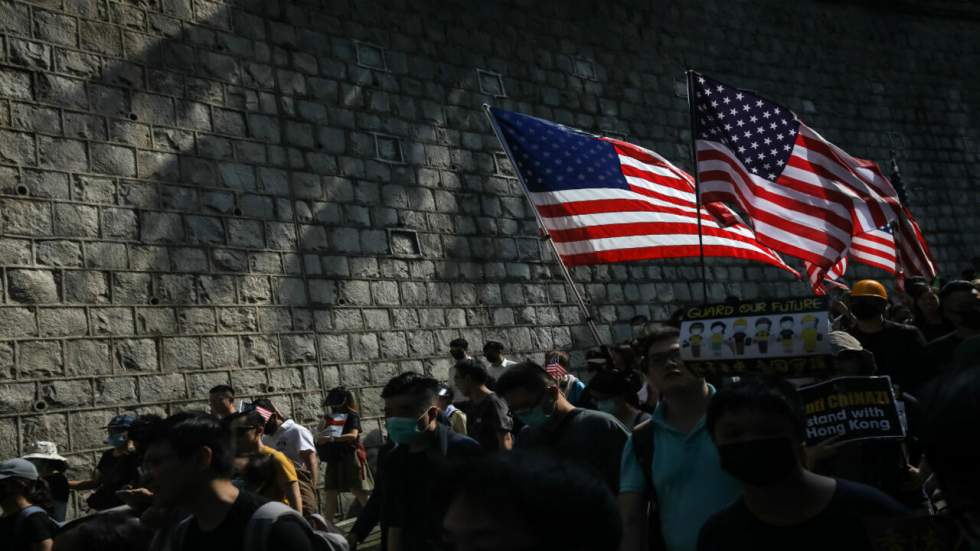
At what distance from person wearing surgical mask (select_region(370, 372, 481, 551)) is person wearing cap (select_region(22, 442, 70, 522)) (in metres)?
2.85

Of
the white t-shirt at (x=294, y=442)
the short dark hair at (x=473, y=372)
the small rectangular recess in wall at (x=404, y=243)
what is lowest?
the white t-shirt at (x=294, y=442)

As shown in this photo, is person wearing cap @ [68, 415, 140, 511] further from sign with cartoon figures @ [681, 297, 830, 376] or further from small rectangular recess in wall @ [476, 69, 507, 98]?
small rectangular recess in wall @ [476, 69, 507, 98]

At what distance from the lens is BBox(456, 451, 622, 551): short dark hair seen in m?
1.76

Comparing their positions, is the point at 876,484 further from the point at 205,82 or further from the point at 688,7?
the point at 688,7

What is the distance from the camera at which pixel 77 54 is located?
10328 mm

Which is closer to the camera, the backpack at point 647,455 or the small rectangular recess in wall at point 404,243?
the backpack at point 647,455

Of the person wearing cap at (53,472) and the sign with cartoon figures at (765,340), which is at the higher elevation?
the sign with cartoon figures at (765,340)

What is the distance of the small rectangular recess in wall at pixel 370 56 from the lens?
13094 millimetres

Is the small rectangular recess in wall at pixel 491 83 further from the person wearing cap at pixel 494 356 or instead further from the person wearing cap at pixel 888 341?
the person wearing cap at pixel 888 341

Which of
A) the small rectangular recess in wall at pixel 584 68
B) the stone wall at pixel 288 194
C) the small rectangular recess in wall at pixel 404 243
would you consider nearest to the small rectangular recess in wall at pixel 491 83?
the stone wall at pixel 288 194

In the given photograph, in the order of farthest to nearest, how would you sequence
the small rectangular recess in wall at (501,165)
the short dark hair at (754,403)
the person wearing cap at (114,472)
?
the small rectangular recess in wall at (501,165) → the person wearing cap at (114,472) → the short dark hair at (754,403)

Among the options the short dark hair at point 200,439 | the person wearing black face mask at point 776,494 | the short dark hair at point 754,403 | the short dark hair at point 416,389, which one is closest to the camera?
the person wearing black face mask at point 776,494

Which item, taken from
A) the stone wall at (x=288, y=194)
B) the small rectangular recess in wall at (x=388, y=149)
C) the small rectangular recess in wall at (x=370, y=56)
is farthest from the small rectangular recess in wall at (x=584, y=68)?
the small rectangular recess in wall at (x=388, y=149)

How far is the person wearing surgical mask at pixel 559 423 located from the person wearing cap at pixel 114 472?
2957 millimetres
